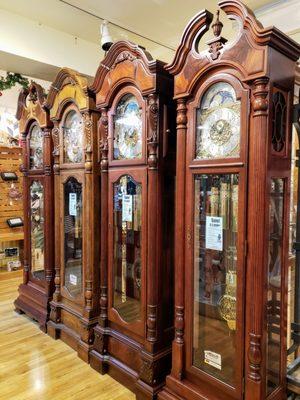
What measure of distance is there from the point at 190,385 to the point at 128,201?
1.28 m

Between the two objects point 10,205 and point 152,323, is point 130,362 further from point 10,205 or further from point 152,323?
point 10,205

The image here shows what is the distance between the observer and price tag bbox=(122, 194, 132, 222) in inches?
97.5

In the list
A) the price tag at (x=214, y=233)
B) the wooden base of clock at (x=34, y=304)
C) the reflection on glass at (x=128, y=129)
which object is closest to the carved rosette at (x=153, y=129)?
the reflection on glass at (x=128, y=129)

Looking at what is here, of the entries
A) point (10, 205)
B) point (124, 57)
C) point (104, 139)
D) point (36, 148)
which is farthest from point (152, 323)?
point (10, 205)

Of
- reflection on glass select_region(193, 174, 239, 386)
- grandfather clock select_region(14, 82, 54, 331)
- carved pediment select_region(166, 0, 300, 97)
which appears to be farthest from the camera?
grandfather clock select_region(14, 82, 54, 331)

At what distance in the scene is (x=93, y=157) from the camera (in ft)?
8.86

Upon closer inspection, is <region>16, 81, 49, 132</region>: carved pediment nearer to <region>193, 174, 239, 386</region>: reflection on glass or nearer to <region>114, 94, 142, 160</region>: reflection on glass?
<region>114, 94, 142, 160</region>: reflection on glass

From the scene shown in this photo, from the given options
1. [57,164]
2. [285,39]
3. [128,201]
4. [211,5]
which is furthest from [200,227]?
[211,5]

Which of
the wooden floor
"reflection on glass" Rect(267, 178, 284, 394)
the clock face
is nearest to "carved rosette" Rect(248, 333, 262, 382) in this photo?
"reflection on glass" Rect(267, 178, 284, 394)

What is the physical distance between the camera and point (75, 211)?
10.1 ft

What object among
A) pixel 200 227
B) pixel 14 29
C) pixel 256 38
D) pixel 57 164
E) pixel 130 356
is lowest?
pixel 130 356

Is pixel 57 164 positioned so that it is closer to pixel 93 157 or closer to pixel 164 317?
pixel 93 157

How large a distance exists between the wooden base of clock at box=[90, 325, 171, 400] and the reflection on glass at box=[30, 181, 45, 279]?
132 cm

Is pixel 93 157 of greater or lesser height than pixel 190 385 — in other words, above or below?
above
